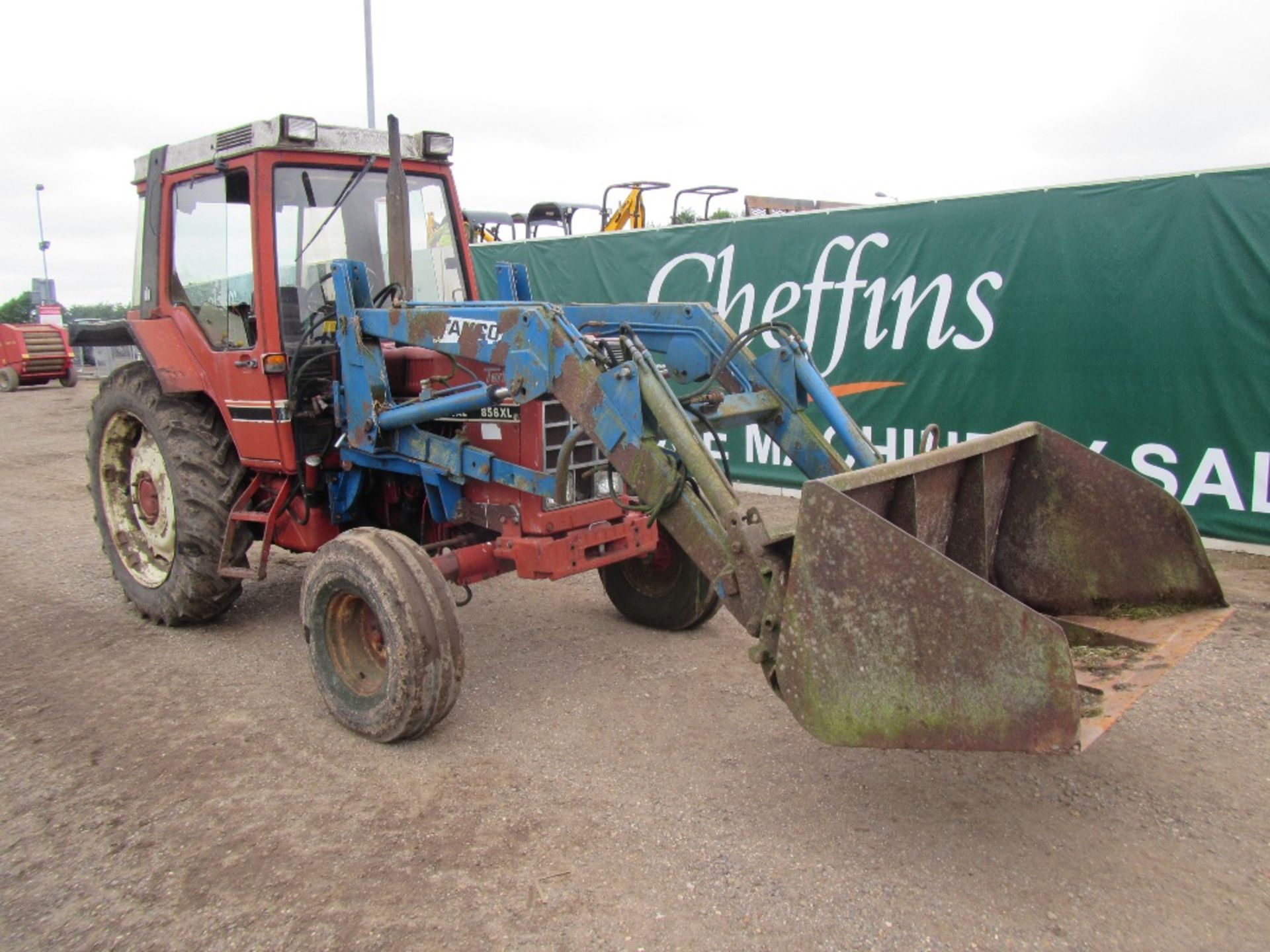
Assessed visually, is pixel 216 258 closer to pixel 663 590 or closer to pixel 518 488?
pixel 518 488

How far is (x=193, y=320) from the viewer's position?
536 centimetres

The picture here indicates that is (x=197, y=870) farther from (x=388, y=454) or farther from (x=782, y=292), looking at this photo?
(x=782, y=292)

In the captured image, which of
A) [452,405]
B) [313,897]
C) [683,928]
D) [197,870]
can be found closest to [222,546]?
[452,405]

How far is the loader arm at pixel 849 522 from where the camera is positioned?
2.88m

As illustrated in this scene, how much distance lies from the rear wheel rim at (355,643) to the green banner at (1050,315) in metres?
5.14

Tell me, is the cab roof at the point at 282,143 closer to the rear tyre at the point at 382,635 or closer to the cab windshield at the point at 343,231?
the cab windshield at the point at 343,231

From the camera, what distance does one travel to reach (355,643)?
445cm

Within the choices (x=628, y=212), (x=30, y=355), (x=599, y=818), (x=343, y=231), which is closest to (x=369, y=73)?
(x=628, y=212)

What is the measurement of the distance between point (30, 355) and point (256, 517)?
69.9 feet

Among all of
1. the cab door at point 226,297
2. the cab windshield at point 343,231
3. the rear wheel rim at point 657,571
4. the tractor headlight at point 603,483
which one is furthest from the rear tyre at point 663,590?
the cab door at point 226,297

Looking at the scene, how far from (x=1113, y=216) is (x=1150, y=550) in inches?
162

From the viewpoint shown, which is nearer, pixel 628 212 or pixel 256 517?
pixel 256 517

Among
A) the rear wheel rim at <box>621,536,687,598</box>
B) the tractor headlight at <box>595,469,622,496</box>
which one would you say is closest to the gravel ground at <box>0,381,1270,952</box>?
the rear wheel rim at <box>621,536,687,598</box>

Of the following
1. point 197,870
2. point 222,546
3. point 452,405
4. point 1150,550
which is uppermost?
point 452,405
